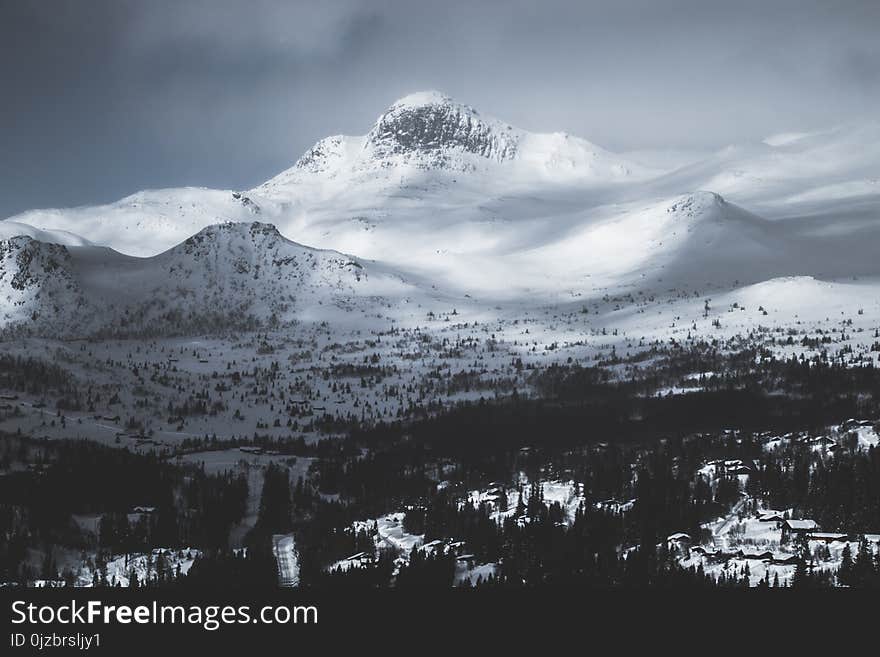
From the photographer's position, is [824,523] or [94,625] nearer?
[94,625]

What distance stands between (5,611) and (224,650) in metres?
10.9

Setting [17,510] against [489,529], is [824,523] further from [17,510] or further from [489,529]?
[17,510]

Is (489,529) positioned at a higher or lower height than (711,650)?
lower

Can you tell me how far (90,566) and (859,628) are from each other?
145 metres

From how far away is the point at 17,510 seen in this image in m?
196

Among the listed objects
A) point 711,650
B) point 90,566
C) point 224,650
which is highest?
point 224,650

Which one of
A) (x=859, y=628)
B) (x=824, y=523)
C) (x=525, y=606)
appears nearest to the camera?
(x=859, y=628)

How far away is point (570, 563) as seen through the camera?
146 metres

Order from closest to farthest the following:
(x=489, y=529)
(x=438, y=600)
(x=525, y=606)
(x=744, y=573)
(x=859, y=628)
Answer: (x=859, y=628)
(x=525, y=606)
(x=438, y=600)
(x=744, y=573)
(x=489, y=529)

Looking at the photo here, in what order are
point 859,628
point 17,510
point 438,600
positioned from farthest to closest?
1. point 17,510
2. point 438,600
3. point 859,628

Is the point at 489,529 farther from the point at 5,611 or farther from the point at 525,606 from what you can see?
the point at 5,611

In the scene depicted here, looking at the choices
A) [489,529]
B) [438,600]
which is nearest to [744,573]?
[489,529]

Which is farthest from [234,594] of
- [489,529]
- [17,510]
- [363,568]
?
[17,510]

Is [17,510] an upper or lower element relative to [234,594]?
lower
